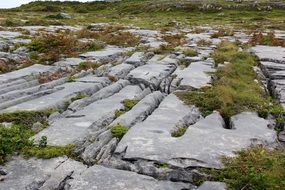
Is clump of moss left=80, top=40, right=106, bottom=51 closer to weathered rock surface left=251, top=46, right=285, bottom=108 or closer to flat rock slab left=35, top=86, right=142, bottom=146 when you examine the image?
weathered rock surface left=251, top=46, right=285, bottom=108

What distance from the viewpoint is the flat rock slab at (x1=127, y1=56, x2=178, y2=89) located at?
18719 millimetres

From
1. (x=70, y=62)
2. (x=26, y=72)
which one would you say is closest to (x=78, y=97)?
(x=26, y=72)

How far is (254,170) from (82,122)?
223 inches

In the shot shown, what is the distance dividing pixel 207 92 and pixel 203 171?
23.1 feet

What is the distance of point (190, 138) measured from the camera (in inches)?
460

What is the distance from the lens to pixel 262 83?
19.0m

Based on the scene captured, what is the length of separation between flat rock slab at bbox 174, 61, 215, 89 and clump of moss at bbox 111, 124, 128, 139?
5967 mm

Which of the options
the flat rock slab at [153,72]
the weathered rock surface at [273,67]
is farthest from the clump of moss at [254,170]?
the flat rock slab at [153,72]

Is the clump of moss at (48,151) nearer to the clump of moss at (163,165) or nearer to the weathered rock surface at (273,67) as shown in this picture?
the clump of moss at (163,165)

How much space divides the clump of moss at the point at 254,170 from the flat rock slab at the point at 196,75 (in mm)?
7213

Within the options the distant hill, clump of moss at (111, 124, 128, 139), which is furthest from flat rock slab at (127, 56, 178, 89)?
the distant hill

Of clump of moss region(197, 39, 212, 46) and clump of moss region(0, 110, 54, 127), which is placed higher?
clump of moss region(0, 110, 54, 127)

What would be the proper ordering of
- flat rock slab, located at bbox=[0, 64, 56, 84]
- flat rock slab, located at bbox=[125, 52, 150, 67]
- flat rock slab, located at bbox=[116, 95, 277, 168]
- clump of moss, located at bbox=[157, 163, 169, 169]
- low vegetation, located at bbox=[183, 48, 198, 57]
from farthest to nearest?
low vegetation, located at bbox=[183, 48, 198, 57] → flat rock slab, located at bbox=[125, 52, 150, 67] → flat rock slab, located at bbox=[0, 64, 56, 84] → flat rock slab, located at bbox=[116, 95, 277, 168] → clump of moss, located at bbox=[157, 163, 169, 169]

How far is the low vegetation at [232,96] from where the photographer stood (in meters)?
14.9
